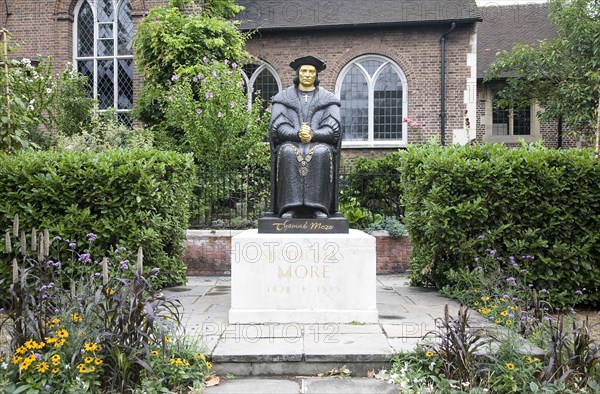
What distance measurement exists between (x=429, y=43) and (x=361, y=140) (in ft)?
12.2

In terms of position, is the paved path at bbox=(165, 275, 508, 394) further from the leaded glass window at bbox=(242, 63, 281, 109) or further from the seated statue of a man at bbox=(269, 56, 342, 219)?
the leaded glass window at bbox=(242, 63, 281, 109)

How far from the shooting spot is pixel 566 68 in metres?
15.6

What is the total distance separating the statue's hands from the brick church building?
36.5 feet

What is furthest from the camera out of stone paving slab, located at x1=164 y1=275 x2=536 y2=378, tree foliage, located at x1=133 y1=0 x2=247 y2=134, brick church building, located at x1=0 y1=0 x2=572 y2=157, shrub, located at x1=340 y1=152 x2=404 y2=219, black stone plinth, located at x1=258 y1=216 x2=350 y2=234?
brick church building, located at x1=0 y1=0 x2=572 y2=157

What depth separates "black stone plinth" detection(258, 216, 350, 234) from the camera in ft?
19.6

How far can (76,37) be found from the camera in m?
17.4

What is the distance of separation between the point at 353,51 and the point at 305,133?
12183mm

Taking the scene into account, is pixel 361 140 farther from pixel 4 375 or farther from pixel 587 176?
pixel 4 375

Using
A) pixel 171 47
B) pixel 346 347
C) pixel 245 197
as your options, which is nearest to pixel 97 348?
pixel 346 347

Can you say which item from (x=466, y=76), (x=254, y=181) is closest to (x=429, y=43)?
(x=466, y=76)

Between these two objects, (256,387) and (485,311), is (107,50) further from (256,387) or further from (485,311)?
(256,387)

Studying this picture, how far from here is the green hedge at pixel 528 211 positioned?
22.8 feet

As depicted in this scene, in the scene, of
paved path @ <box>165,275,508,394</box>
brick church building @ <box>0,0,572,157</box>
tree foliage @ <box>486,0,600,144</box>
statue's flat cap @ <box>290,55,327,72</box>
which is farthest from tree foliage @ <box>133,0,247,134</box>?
paved path @ <box>165,275,508,394</box>

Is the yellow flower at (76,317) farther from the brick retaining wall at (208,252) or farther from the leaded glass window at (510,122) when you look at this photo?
the leaded glass window at (510,122)
